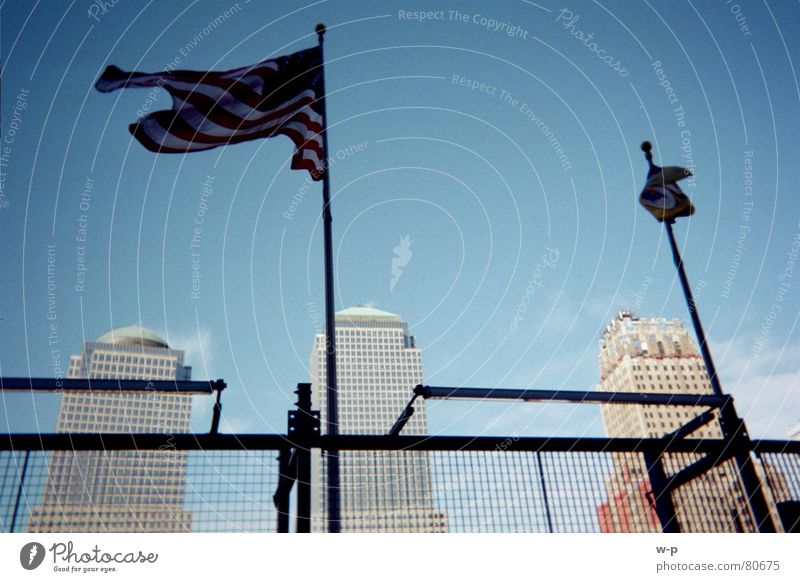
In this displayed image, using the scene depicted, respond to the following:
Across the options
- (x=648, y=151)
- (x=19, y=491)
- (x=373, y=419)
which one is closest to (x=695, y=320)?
(x=648, y=151)

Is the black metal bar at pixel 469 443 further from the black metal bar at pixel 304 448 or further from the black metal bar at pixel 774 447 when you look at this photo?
the black metal bar at pixel 774 447

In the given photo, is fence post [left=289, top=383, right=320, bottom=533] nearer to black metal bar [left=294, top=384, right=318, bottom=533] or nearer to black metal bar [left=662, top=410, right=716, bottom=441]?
black metal bar [left=294, top=384, right=318, bottom=533]

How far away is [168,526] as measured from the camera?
404cm

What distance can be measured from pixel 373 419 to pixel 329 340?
4728cm

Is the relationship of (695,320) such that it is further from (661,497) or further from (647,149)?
(647,149)

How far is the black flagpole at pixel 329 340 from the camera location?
4.33m

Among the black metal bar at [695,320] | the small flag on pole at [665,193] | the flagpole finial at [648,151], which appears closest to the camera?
the black metal bar at [695,320]

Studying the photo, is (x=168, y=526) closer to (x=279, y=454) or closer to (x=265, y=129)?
(x=279, y=454)

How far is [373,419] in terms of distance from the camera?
5222 cm

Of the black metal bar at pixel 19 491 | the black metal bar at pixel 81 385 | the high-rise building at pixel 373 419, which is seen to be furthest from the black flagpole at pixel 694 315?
the black metal bar at pixel 19 491

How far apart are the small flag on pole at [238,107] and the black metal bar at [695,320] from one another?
520cm

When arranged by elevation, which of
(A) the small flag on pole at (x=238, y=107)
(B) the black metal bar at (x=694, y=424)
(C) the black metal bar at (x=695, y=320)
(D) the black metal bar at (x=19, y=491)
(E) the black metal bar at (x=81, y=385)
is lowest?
(D) the black metal bar at (x=19, y=491)
